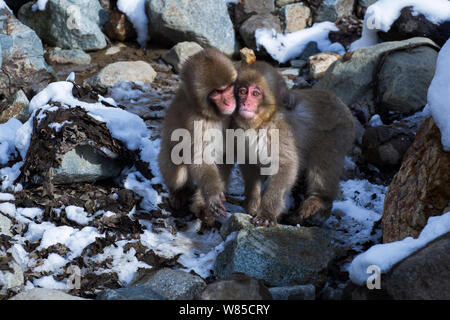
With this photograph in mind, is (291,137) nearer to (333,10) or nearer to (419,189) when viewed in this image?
(419,189)

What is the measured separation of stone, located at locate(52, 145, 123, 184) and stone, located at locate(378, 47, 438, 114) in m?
3.65

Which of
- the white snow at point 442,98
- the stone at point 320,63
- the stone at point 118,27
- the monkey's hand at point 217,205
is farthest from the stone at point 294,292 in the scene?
the stone at point 118,27

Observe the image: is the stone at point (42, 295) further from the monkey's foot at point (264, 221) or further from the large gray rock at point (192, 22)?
the large gray rock at point (192, 22)

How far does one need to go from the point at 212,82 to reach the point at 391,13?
4.76 m

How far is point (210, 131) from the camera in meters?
4.36

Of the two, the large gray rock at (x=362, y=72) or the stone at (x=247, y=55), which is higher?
the large gray rock at (x=362, y=72)

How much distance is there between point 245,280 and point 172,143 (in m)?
2.13

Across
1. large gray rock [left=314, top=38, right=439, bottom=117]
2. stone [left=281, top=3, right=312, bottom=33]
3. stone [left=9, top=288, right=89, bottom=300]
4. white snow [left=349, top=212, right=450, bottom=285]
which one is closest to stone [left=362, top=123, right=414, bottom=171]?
large gray rock [left=314, top=38, right=439, bottom=117]

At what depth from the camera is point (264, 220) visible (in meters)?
4.00

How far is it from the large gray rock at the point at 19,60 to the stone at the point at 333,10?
531 cm

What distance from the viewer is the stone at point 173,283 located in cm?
332

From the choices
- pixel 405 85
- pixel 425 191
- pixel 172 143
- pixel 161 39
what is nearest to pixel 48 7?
pixel 161 39

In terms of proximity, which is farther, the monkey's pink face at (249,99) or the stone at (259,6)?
the stone at (259,6)
